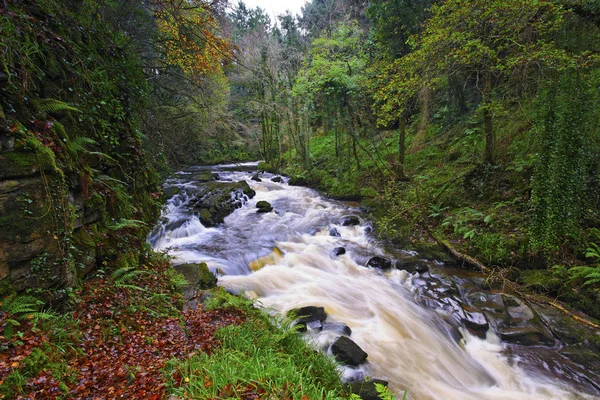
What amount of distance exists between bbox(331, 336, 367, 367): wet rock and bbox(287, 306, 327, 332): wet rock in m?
0.90

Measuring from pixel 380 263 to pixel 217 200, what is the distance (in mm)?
8317

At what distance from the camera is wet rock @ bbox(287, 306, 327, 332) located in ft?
18.7

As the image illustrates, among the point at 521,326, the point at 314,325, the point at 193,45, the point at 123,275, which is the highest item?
the point at 193,45

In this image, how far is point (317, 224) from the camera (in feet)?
39.9

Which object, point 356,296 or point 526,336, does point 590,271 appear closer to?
point 526,336

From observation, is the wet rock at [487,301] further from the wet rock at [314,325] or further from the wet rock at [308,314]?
the wet rock at [314,325]

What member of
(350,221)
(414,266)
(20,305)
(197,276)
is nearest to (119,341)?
(20,305)

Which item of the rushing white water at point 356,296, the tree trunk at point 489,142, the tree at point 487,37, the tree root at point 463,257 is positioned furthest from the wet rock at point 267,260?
the tree trunk at point 489,142

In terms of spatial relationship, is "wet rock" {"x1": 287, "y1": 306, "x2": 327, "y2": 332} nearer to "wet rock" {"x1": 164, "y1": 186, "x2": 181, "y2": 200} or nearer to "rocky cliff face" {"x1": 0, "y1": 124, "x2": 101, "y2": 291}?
"rocky cliff face" {"x1": 0, "y1": 124, "x2": 101, "y2": 291}

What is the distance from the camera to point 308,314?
5844 mm

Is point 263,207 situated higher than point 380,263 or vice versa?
point 263,207

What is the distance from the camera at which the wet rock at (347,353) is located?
4668mm

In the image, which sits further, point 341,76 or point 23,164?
point 341,76

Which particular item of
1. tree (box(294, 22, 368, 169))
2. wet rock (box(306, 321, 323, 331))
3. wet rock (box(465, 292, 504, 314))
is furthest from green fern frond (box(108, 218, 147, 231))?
tree (box(294, 22, 368, 169))
